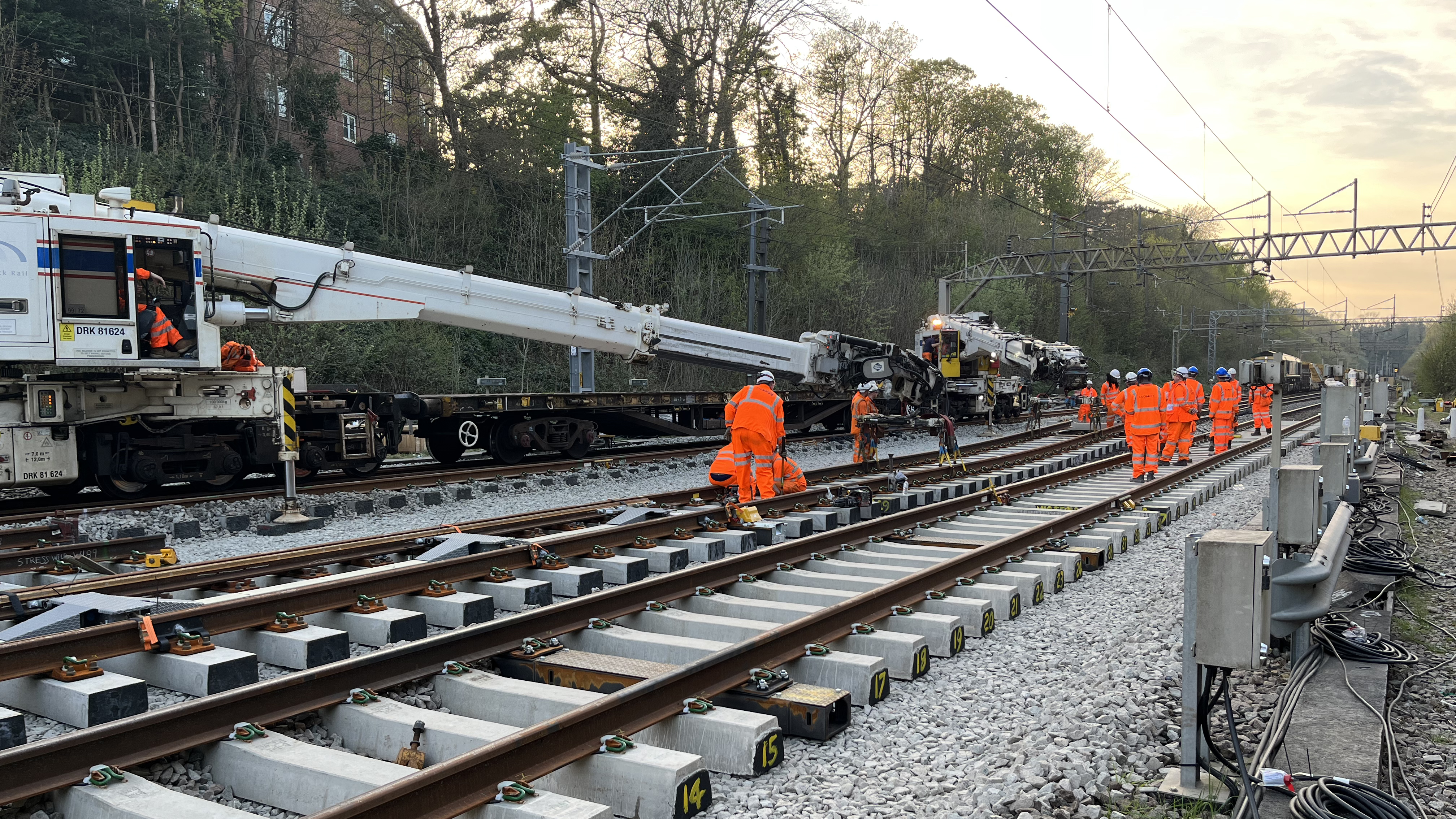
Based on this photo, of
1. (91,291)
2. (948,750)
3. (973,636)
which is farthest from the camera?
(91,291)

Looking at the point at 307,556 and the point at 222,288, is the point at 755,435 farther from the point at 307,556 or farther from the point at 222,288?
the point at 222,288

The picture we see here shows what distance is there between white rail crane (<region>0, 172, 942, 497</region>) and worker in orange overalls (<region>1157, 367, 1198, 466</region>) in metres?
9.84

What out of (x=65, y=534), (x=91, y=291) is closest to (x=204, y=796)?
(x=65, y=534)

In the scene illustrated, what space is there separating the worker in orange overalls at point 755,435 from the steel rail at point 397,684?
3.44 meters

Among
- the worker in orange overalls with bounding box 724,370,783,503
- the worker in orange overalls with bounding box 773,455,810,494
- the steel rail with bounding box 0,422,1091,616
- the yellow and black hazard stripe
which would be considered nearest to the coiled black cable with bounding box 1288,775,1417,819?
the steel rail with bounding box 0,422,1091,616

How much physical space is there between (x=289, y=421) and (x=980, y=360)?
731 inches

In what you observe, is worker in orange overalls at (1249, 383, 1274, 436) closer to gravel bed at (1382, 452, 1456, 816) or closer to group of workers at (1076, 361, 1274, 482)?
group of workers at (1076, 361, 1274, 482)

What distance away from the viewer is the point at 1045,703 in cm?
471

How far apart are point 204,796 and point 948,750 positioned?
2.97 meters

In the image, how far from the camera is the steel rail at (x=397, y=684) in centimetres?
316

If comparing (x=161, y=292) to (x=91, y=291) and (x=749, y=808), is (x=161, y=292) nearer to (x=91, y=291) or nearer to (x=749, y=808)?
(x=91, y=291)

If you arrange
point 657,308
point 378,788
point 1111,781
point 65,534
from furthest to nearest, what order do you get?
point 657,308, point 65,534, point 1111,781, point 378,788

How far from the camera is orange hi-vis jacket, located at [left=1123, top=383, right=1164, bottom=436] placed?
1353 cm

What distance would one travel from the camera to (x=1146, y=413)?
44.5ft
